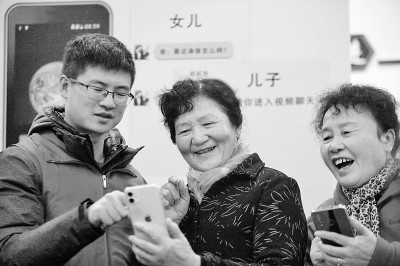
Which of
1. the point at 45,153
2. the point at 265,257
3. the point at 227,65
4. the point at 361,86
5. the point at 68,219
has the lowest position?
the point at 265,257

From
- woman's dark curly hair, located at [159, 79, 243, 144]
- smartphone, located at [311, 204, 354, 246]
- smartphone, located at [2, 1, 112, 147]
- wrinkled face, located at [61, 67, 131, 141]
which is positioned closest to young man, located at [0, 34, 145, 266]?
wrinkled face, located at [61, 67, 131, 141]

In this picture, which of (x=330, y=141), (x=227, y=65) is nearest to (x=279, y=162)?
(x=227, y=65)

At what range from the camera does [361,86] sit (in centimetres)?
171

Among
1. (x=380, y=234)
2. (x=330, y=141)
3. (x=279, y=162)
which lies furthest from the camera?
(x=279, y=162)

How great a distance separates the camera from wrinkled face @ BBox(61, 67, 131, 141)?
162cm

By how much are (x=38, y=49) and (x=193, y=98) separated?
1.28 m

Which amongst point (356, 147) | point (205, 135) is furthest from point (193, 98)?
point (356, 147)

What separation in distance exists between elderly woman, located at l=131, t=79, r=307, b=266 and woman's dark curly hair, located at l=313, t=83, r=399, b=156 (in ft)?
0.93

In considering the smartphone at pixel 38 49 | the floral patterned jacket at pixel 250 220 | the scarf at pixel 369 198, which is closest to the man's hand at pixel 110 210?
the floral patterned jacket at pixel 250 220

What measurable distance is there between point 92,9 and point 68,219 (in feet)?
5.34

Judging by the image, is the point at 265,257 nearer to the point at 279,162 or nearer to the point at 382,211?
the point at 382,211

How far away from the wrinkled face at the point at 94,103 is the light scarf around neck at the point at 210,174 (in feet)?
0.93

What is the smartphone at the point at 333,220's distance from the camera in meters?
1.32

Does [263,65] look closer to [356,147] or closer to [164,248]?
[356,147]
